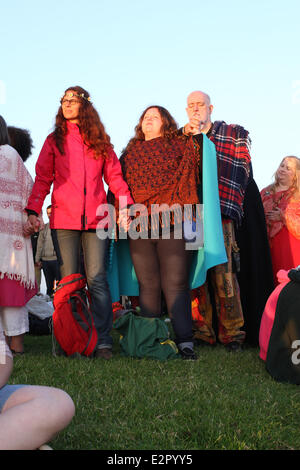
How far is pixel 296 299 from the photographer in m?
2.87

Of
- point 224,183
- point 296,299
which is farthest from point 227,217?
point 296,299

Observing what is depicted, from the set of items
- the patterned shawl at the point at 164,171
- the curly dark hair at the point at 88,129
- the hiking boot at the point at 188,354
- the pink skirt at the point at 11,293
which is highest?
the curly dark hair at the point at 88,129

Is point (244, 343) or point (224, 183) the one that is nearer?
point (224, 183)

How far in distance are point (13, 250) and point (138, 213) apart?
0.93 meters

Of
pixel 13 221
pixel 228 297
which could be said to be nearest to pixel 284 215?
pixel 228 297

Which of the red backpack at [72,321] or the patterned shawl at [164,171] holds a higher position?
the patterned shawl at [164,171]

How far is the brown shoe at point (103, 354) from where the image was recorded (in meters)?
Result: 3.33

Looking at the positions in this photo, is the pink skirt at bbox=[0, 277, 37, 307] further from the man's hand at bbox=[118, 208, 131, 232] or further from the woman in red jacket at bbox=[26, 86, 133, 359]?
the man's hand at bbox=[118, 208, 131, 232]

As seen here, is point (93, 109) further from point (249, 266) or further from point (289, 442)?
point (289, 442)

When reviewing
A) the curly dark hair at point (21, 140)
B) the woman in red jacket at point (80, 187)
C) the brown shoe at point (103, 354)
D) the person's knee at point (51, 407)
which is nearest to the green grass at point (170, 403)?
the brown shoe at point (103, 354)

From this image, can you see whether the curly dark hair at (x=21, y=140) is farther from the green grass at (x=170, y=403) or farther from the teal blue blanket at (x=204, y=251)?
the green grass at (x=170, y=403)

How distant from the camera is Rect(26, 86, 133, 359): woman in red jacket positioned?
3459 millimetres

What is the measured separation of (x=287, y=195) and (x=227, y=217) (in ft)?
3.10

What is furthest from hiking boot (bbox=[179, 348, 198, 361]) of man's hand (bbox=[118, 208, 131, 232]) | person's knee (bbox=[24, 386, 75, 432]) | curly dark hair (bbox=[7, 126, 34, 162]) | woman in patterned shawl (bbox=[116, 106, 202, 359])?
curly dark hair (bbox=[7, 126, 34, 162])
